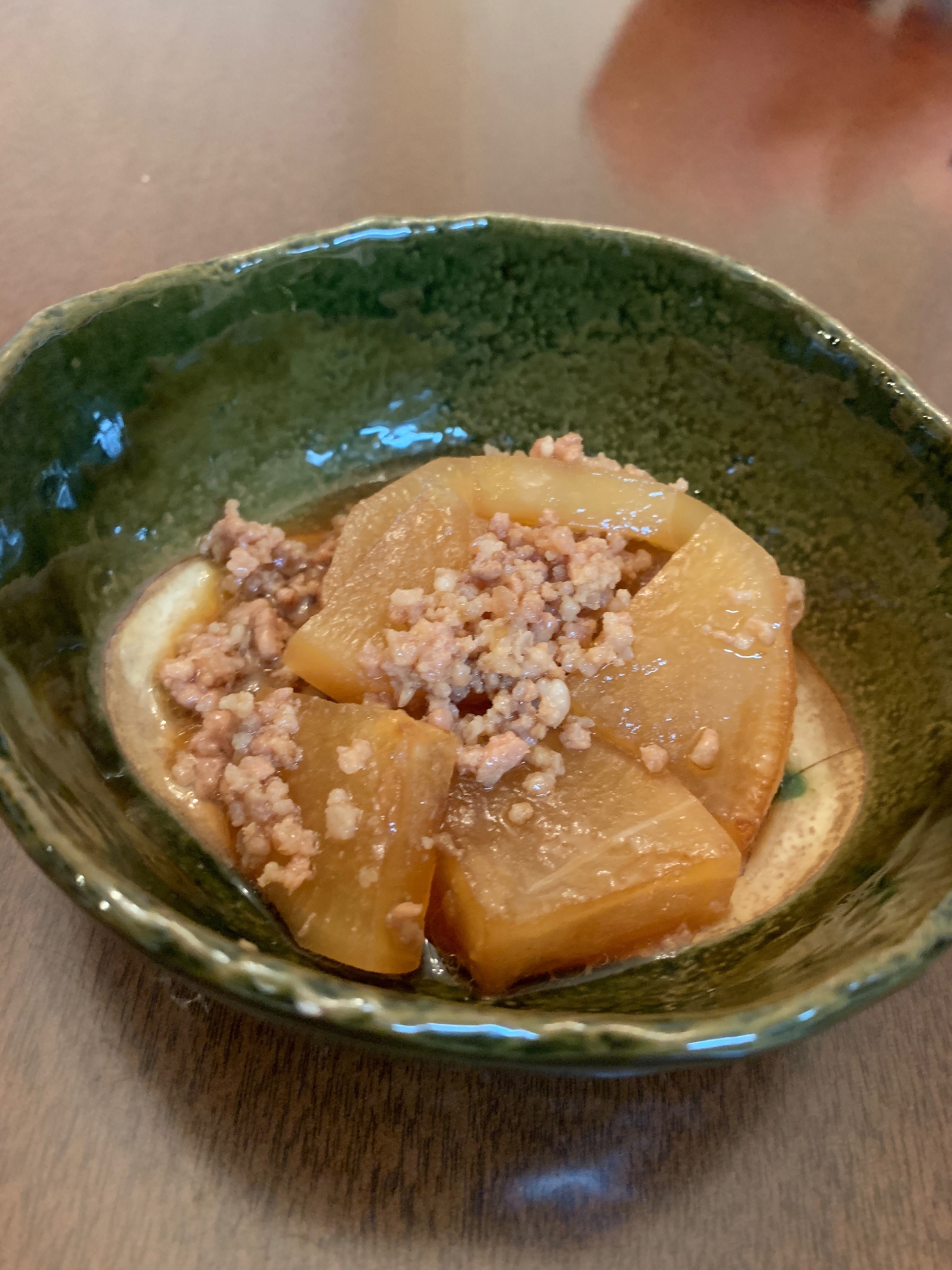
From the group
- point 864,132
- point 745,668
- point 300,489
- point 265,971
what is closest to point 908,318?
point 864,132

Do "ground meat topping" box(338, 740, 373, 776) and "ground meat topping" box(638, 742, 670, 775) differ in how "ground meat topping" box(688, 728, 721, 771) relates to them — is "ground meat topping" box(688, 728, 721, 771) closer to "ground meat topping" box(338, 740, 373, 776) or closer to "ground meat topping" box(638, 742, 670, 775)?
"ground meat topping" box(638, 742, 670, 775)

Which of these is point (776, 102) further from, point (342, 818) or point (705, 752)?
point (342, 818)

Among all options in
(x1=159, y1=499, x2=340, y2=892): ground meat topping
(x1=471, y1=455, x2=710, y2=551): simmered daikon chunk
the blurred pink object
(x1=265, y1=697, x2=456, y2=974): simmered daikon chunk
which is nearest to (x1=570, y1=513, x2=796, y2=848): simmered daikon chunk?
(x1=471, y1=455, x2=710, y2=551): simmered daikon chunk

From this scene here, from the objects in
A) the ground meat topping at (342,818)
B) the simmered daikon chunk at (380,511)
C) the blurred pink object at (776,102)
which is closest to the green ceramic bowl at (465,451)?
the ground meat topping at (342,818)

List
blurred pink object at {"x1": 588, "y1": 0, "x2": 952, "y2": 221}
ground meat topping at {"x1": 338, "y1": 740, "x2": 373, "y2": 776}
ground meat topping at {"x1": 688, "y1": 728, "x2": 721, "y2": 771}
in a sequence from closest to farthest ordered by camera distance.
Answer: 1. ground meat topping at {"x1": 338, "y1": 740, "x2": 373, "y2": 776}
2. ground meat topping at {"x1": 688, "y1": 728, "x2": 721, "y2": 771}
3. blurred pink object at {"x1": 588, "y1": 0, "x2": 952, "y2": 221}

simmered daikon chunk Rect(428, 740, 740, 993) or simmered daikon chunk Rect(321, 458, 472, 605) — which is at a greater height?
simmered daikon chunk Rect(321, 458, 472, 605)

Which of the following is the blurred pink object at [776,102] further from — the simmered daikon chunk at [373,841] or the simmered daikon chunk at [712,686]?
the simmered daikon chunk at [373,841]
